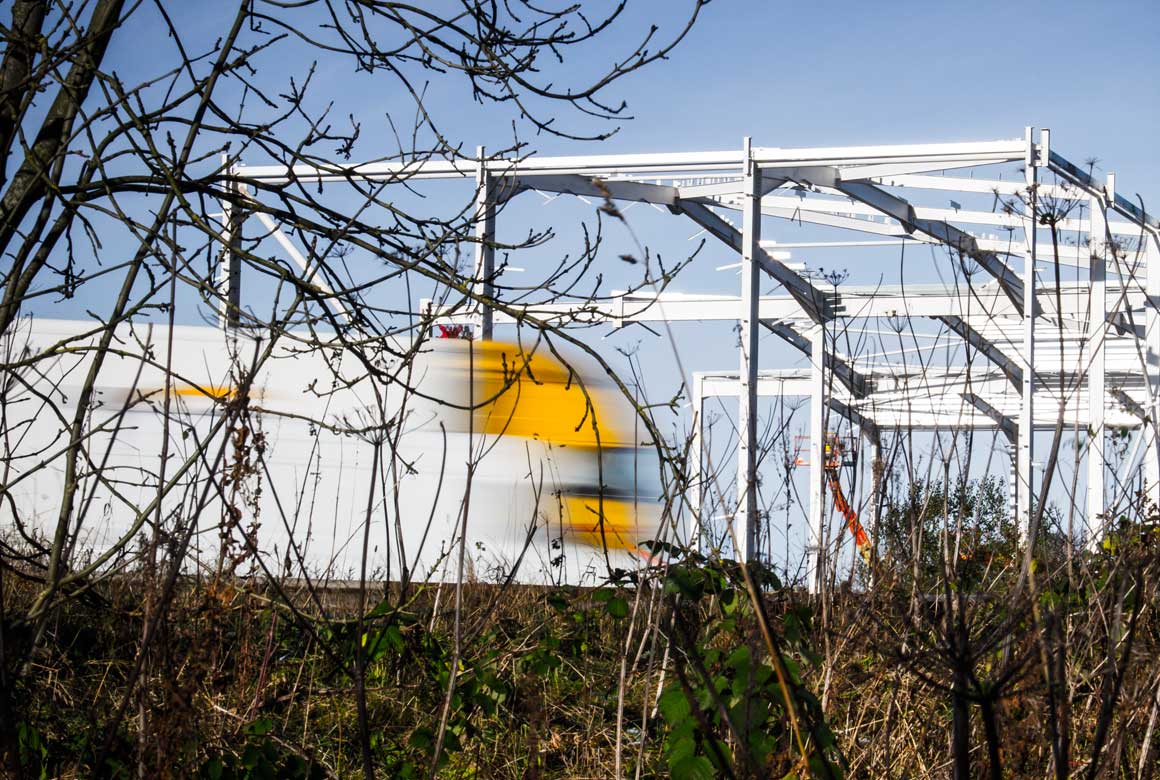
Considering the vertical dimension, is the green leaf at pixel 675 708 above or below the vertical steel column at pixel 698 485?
below

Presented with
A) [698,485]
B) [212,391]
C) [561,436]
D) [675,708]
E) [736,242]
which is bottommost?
[675,708]

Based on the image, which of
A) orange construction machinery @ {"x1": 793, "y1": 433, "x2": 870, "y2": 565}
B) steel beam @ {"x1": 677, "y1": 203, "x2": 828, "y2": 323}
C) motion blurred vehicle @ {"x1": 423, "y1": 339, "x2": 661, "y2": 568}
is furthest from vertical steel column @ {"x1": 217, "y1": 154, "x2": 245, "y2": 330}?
steel beam @ {"x1": 677, "y1": 203, "x2": 828, "y2": 323}

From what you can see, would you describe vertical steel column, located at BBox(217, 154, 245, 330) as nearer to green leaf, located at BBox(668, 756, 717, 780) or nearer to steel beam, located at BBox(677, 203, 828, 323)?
green leaf, located at BBox(668, 756, 717, 780)

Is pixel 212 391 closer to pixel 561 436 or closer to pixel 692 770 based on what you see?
pixel 561 436

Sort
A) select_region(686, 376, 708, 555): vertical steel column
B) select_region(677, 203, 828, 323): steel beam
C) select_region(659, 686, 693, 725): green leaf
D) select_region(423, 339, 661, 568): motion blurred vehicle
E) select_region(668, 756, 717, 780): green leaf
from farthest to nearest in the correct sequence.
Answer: select_region(677, 203, 828, 323): steel beam, select_region(423, 339, 661, 568): motion blurred vehicle, select_region(659, 686, 693, 725): green leaf, select_region(668, 756, 717, 780): green leaf, select_region(686, 376, 708, 555): vertical steel column

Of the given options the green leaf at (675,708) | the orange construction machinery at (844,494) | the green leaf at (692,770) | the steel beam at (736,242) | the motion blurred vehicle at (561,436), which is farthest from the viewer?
the steel beam at (736,242)

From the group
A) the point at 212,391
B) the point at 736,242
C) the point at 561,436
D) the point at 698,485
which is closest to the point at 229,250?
the point at 698,485

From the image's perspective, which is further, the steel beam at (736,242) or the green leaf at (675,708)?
the steel beam at (736,242)

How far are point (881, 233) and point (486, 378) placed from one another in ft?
15.8

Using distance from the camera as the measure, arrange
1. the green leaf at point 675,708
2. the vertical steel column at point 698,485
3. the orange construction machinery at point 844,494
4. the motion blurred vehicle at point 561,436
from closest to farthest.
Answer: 1. the vertical steel column at point 698,485
2. the green leaf at point 675,708
3. the orange construction machinery at point 844,494
4. the motion blurred vehicle at point 561,436

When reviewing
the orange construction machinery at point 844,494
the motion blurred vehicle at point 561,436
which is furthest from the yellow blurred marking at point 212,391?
the motion blurred vehicle at point 561,436

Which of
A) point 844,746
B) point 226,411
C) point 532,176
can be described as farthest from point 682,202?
point 226,411

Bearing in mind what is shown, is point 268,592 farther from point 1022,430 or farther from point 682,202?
point 682,202

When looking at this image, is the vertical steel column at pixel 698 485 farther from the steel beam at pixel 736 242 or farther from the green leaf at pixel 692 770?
the steel beam at pixel 736 242
